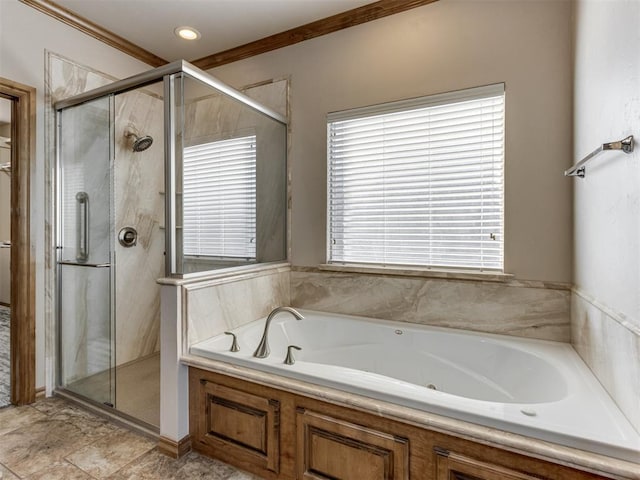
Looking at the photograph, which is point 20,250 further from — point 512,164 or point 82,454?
point 512,164

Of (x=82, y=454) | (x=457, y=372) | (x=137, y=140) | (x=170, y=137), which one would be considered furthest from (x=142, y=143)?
(x=457, y=372)

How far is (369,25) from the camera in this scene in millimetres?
2404

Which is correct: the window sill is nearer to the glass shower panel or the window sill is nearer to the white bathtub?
the white bathtub

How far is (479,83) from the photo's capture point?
206cm

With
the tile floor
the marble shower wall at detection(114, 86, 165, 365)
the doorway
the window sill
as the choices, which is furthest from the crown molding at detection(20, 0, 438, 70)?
the tile floor

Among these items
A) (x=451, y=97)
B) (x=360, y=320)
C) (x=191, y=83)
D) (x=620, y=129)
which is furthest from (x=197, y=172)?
(x=620, y=129)

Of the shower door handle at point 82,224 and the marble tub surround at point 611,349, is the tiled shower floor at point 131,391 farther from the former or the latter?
the marble tub surround at point 611,349

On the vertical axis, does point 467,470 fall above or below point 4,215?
below

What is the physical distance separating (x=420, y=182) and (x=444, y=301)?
30.6 inches

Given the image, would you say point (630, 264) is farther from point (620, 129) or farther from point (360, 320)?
point (360, 320)

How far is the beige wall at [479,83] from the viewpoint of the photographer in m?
1.89

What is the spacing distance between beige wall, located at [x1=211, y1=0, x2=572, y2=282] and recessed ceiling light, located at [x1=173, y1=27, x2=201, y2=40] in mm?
808

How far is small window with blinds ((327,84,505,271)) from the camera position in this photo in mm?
2057

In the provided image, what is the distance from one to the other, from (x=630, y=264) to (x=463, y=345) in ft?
3.40
